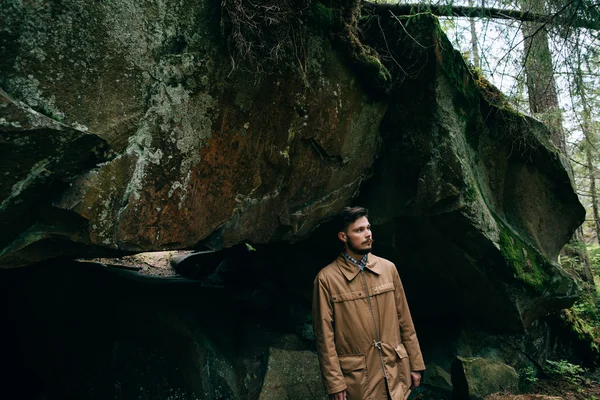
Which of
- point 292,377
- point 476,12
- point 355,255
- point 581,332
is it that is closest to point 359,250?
point 355,255

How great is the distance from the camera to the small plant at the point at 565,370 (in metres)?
5.65

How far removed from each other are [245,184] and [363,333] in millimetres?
1632

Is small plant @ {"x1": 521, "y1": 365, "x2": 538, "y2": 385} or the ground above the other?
small plant @ {"x1": 521, "y1": 365, "x2": 538, "y2": 385}

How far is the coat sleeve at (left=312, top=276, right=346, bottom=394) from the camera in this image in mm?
3264

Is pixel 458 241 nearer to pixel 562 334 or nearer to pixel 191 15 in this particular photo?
pixel 562 334

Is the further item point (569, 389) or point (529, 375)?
point (529, 375)

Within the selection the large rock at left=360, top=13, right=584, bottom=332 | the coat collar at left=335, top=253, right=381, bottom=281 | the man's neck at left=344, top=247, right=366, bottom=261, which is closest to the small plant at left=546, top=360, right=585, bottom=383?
the large rock at left=360, top=13, right=584, bottom=332

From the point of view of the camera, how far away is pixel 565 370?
18.8 feet

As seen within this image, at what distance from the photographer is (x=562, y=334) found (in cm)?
623

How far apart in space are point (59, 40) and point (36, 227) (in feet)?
4.25

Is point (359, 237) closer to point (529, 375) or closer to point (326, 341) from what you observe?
point (326, 341)

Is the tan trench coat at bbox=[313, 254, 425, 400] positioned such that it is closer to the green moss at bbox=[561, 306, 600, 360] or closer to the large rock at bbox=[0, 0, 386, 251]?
the large rock at bbox=[0, 0, 386, 251]

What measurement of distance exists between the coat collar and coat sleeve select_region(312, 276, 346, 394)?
216 millimetres

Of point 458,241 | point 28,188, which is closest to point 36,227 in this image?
point 28,188
